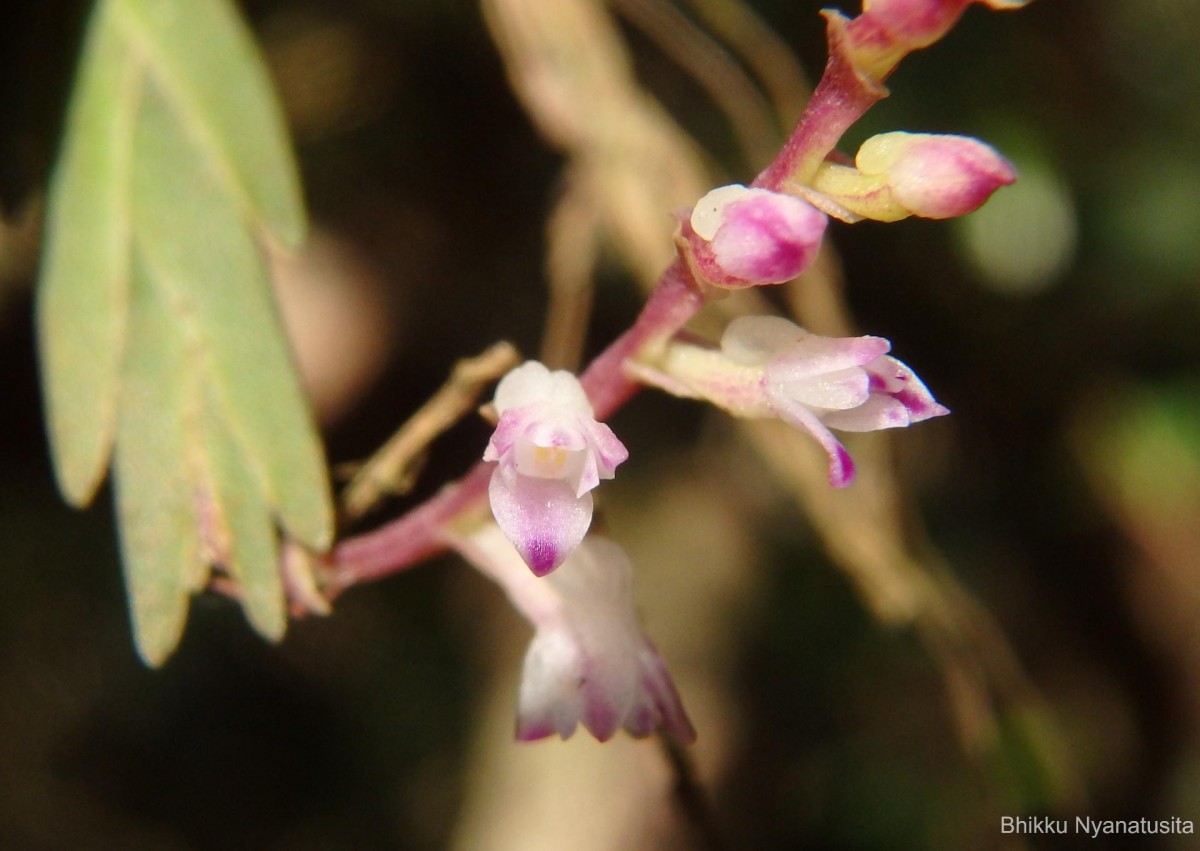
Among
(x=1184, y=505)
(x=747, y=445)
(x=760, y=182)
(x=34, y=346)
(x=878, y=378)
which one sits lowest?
(x=1184, y=505)

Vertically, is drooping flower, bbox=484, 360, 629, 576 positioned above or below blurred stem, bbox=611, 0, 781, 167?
above

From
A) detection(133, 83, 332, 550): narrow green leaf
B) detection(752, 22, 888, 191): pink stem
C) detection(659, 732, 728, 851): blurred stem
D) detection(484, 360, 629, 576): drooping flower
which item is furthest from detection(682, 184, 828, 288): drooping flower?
detection(659, 732, 728, 851): blurred stem

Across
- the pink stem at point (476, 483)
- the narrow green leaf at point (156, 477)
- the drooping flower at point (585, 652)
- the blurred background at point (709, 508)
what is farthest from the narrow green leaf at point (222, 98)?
the blurred background at point (709, 508)

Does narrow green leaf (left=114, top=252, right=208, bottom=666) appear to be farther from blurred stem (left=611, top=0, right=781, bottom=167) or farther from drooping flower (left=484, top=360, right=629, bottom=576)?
blurred stem (left=611, top=0, right=781, bottom=167)

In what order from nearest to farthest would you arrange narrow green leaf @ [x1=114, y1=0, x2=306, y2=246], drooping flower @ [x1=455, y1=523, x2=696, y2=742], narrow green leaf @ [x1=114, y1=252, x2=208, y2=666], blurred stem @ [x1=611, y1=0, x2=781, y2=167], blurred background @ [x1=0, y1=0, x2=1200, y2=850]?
drooping flower @ [x1=455, y1=523, x2=696, y2=742], narrow green leaf @ [x1=114, y1=252, x2=208, y2=666], narrow green leaf @ [x1=114, y1=0, x2=306, y2=246], blurred stem @ [x1=611, y1=0, x2=781, y2=167], blurred background @ [x1=0, y1=0, x2=1200, y2=850]

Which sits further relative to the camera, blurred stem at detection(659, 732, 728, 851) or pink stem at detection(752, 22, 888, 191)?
blurred stem at detection(659, 732, 728, 851)

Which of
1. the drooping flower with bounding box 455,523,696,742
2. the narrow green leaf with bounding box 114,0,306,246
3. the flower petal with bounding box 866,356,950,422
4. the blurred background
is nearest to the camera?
the flower petal with bounding box 866,356,950,422

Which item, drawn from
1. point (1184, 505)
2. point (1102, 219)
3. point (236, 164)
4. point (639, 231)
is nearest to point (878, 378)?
point (236, 164)

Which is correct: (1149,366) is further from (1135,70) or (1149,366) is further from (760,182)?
(760,182)

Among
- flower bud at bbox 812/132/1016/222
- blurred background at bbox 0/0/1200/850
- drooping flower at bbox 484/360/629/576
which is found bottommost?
blurred background at bbox 0/0/1200/850
